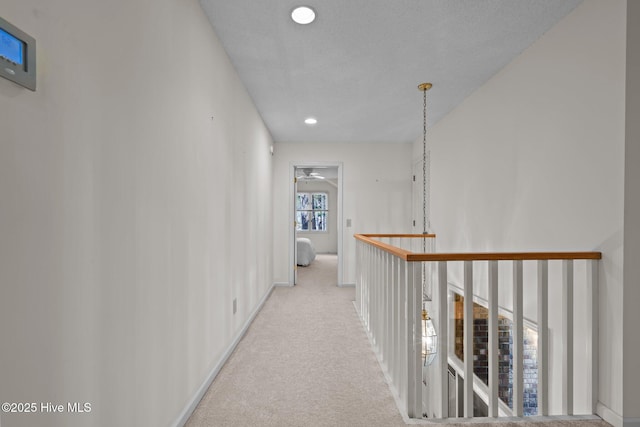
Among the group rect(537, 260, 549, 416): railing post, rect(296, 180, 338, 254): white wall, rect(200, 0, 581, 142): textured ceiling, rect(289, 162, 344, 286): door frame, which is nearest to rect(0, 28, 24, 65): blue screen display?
rect(200, 0, 581, 142): textured ceiling

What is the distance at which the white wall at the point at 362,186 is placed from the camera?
214 inches

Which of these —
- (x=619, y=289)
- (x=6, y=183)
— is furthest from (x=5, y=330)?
(x=619, y=289)

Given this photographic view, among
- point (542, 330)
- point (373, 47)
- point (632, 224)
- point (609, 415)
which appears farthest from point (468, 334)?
point (373, 47)

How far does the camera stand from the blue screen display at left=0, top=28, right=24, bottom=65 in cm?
71

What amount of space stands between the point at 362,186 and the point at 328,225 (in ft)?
17.5

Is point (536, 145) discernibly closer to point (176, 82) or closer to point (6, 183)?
point (176, 82)

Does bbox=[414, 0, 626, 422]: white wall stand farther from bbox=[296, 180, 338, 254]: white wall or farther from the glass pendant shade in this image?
bbox=[296, 180, 338, 254]: white wall

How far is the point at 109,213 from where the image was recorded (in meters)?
1.12

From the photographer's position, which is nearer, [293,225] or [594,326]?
[594,326]

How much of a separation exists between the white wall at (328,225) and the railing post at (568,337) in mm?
8816

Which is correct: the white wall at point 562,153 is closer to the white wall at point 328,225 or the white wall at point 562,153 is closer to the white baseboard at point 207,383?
the white baseboard at point 207,383

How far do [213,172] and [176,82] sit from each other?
694mm

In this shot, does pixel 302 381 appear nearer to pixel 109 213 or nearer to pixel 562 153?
pixel 109 213

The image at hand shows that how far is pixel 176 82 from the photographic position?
165 centimetres
